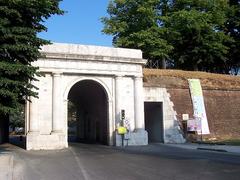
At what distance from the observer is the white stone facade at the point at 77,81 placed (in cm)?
3145

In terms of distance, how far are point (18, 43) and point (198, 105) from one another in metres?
24.2

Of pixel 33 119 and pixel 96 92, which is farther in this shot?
pixel 96 92

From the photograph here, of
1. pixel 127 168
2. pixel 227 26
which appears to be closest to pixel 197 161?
pixel 127 168

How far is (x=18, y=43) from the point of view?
16.9 metres

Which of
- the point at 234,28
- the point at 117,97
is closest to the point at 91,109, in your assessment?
the point at 117,97

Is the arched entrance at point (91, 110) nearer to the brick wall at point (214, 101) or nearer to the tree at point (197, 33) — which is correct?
the brick wall at point (214, 101)

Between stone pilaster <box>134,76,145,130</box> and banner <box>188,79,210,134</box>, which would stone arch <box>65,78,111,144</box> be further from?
banner <box>188,79,210,134</box>

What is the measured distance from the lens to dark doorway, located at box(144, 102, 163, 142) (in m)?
37.0

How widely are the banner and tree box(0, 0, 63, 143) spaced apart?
22568mm

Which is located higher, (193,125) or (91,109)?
(91,109)

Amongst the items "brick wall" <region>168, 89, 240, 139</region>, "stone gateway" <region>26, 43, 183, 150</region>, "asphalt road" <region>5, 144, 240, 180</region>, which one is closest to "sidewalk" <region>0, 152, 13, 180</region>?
"asphalt road" <region>5, 144, 240, 180</region>

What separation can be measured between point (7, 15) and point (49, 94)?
51.9 feet

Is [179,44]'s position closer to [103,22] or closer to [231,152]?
[103,22]

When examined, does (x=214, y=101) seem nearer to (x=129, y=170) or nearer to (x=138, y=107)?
(x=138, y=107)
